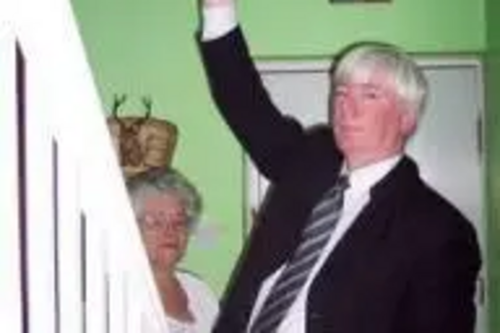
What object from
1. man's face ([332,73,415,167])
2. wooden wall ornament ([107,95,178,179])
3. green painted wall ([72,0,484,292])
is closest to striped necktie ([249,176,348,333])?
man's face ([332,73,415,167])

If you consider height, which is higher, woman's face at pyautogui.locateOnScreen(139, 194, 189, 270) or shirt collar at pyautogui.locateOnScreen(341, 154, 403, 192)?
shirt collar at pyautogui.locateOnScreen(341, 154, 403, 192)

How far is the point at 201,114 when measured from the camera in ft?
12.0

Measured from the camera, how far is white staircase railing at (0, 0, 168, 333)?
1.97 ft

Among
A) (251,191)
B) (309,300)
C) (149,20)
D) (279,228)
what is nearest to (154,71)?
(149,20)

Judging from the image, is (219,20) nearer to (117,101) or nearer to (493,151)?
(117,101)

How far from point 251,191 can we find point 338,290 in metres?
1.81

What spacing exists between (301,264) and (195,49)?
1.87 meters

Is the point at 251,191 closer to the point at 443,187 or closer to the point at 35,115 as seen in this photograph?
the point at 443,187

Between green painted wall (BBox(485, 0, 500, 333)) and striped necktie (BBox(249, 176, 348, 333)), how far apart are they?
172 centimetres

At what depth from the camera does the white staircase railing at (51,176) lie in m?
0.60

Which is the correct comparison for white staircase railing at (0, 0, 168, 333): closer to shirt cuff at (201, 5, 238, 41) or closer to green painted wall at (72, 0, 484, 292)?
shirt cuff at (201, 5, 238, 41)

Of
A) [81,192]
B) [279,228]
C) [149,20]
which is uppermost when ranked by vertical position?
[149,20]

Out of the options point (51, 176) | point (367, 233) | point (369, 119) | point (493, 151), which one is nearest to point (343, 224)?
point (367, 233)

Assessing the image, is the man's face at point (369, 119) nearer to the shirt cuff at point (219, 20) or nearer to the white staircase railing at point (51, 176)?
the shirt cuff at point (219, 20)
